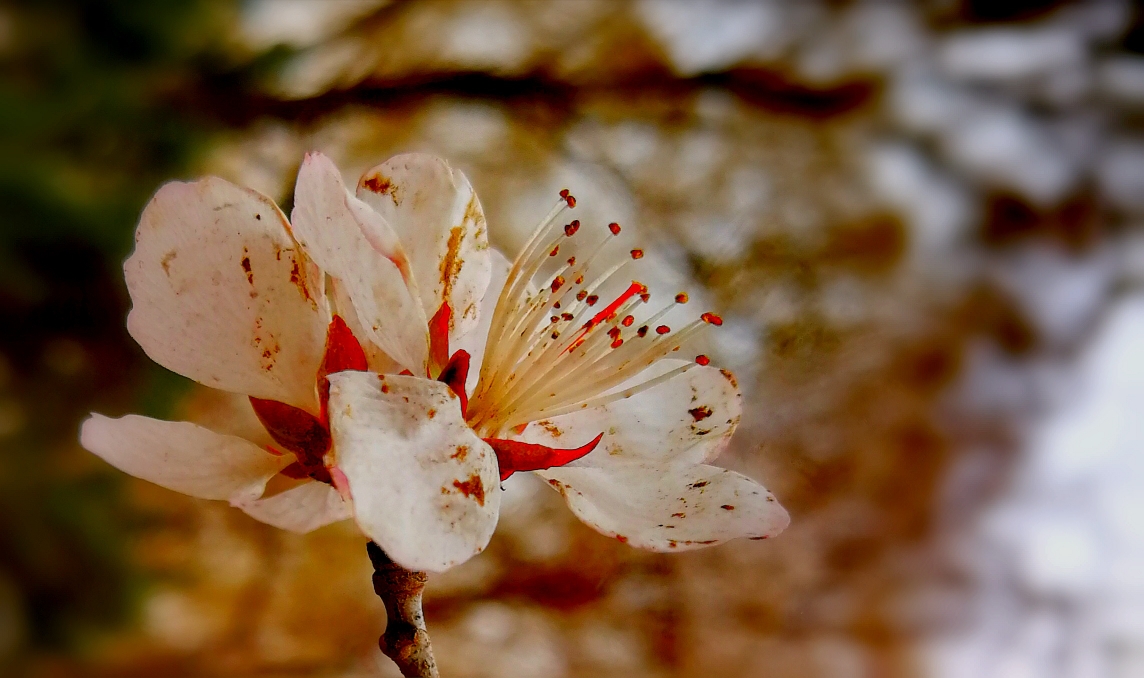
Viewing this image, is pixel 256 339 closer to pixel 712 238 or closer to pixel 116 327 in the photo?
pixel 116 327

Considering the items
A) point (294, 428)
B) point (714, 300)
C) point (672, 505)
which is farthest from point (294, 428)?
point (714, 300)

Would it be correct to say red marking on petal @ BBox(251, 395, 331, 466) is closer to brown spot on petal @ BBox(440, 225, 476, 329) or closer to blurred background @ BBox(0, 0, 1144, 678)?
brown spot on petal @ BBox(440, 225, 476, 329)

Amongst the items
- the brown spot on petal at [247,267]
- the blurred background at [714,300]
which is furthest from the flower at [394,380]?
the blurred background at [714,300]

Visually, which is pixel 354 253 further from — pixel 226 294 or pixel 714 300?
pixel 714 300

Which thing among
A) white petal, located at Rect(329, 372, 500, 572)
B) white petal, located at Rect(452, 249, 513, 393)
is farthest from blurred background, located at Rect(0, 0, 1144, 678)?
white petal, located at Rect(329, 372, 500, 572)

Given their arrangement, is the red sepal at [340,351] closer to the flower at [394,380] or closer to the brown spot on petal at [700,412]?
the flower at [394,380]

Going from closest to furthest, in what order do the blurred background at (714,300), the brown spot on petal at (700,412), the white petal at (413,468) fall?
the white petal at (413,468)
the brown spot on petal at (700,412)
the blurred background at (714,300)
